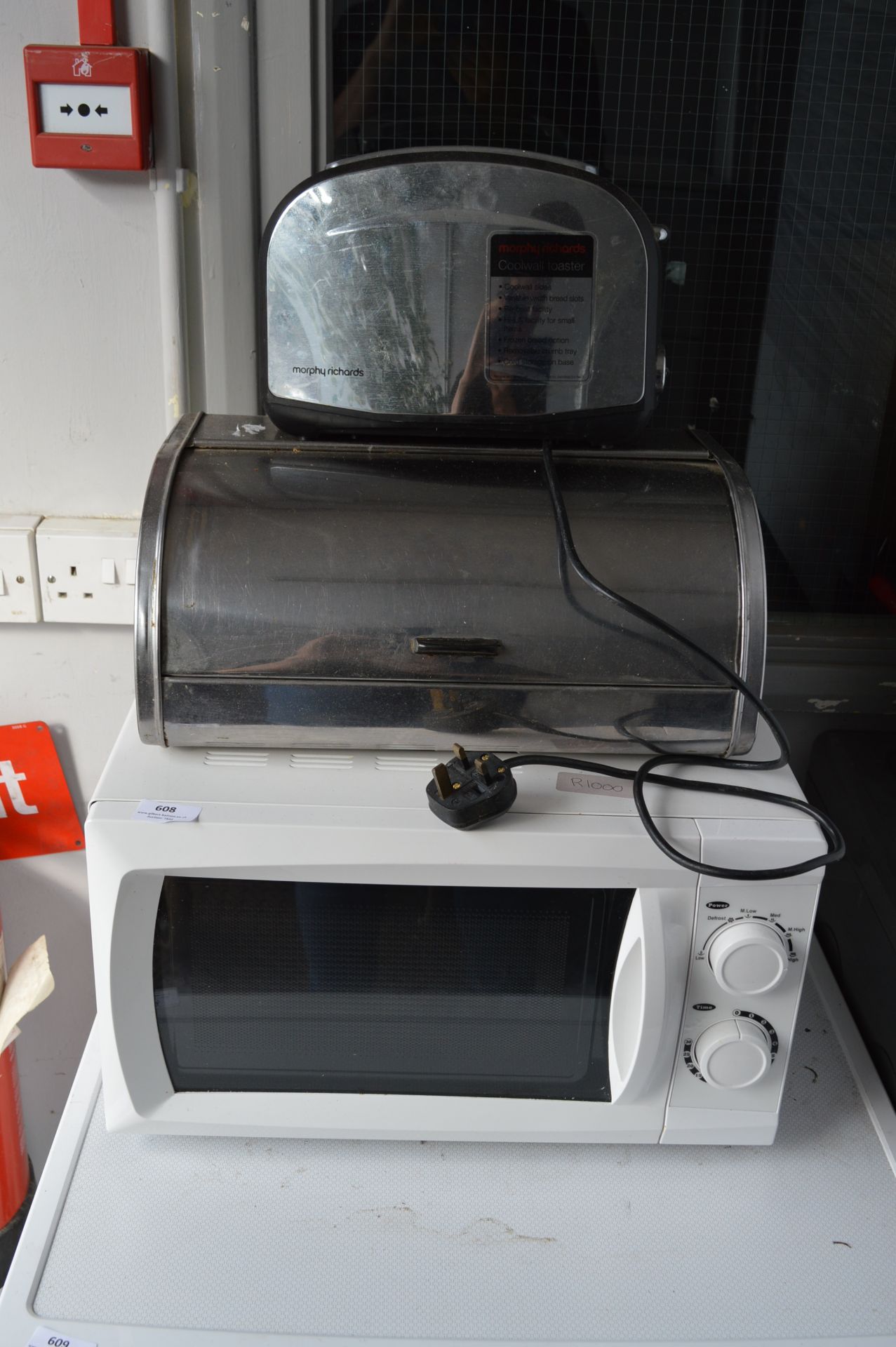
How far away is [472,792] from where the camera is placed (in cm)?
71

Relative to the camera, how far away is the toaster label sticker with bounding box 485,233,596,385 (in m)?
0.80

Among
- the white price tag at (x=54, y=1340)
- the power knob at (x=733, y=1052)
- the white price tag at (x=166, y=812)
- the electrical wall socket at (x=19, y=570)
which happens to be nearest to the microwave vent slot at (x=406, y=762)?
the white price tag at (x=166, y=812)

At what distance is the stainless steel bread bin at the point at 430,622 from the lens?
0.76 metres

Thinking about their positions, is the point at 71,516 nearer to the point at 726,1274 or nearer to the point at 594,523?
the point at 594,523

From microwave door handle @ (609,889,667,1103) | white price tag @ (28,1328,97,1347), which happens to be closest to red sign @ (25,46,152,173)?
microwave door handle @ (609,889,667,1103)

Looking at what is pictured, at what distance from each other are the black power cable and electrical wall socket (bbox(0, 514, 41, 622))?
0.59 m

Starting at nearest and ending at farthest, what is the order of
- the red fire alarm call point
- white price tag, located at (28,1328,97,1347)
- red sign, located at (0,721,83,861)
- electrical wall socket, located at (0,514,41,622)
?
1. white price tag, located at (28,1328,97,1347)
2. the red fire alarm call point
3. electrical wall socket, located at (0,514,41,622)
4. red sign, located at (0,721,83,861)

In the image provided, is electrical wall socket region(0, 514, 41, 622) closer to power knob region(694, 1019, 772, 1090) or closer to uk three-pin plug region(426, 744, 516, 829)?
uk three-pin plug region(426, 744, 516, 829)

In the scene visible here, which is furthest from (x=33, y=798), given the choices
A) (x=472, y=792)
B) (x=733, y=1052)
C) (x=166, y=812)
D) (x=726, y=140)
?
(x=726, y=140)

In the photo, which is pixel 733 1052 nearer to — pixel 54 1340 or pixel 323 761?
pixel 323 761

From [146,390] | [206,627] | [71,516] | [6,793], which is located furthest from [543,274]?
[6,793]

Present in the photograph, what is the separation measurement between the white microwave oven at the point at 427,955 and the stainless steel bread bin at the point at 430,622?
0.04 metres

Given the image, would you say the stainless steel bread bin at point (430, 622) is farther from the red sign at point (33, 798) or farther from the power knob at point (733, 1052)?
the red sign at point (33, 798)

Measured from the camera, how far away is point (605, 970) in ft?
2.50
